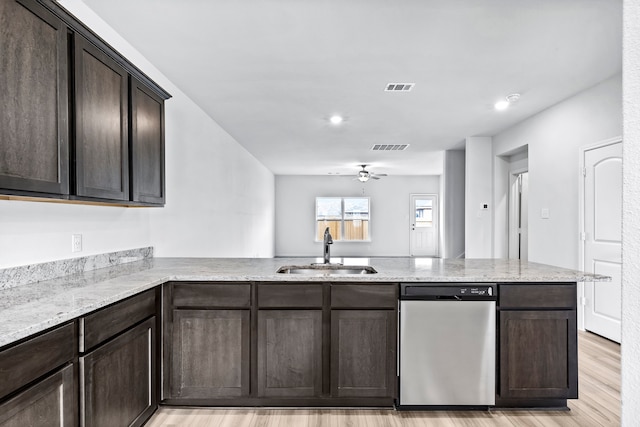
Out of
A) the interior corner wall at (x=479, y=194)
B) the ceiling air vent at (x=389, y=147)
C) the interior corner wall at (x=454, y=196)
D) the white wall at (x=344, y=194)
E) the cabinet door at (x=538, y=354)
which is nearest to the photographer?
the cabinet door at (x=538, y=354)

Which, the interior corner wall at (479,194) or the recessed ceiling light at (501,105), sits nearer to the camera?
the recessed ceiling light at (501,105)

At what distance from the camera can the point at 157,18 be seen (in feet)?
9.14

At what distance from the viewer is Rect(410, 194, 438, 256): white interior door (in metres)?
12.4

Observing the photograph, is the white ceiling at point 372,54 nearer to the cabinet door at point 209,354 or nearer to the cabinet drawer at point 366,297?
the cabinet drawer at point 366,297

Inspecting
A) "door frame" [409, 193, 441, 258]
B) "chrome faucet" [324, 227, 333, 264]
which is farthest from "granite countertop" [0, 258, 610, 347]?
"door frame" [409, 193, 441, 258]

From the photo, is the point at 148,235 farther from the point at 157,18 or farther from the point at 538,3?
the point at 538,3

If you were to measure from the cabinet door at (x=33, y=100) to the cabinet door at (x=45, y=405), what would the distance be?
0.75m

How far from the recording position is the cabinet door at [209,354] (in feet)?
8.36

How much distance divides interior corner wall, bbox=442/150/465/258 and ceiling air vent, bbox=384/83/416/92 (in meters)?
4.10

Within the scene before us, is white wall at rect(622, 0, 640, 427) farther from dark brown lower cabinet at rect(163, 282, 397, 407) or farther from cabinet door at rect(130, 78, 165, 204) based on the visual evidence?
cabinet door at rect(130, 78, 165, 204)

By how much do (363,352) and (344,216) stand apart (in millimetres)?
9930

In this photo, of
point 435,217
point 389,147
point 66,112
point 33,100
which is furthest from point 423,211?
point 33,100

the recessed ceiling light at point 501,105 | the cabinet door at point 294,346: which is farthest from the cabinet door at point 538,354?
the recessed ceiling light at point 501,105

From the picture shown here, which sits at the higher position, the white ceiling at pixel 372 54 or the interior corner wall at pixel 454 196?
the white ceiling at pixel 372 54
